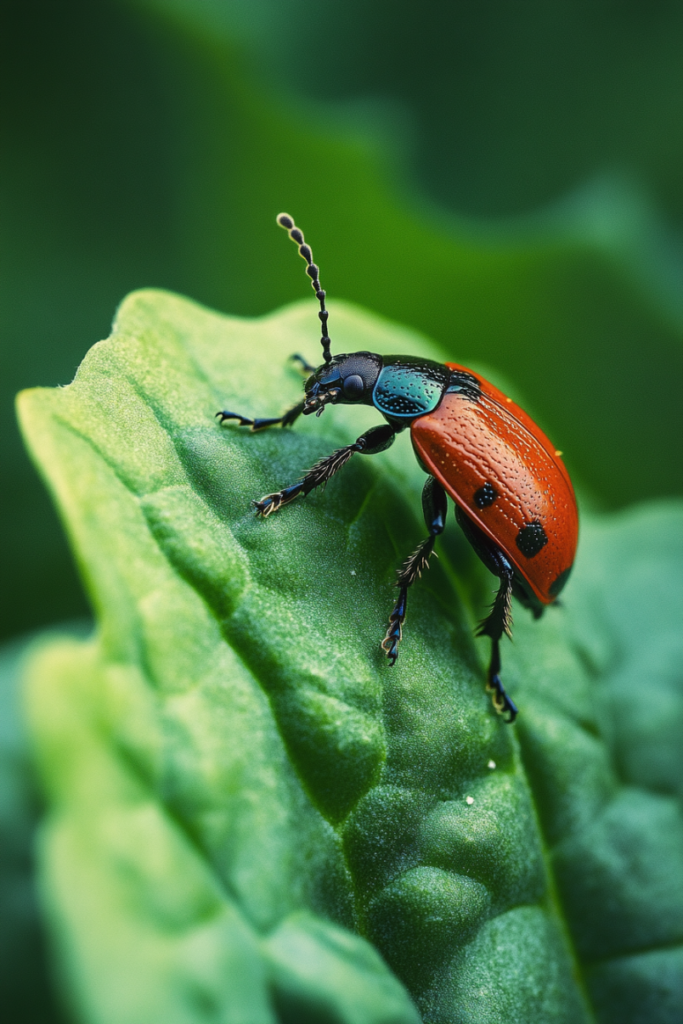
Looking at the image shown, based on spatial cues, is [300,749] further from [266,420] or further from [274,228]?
[274,228]

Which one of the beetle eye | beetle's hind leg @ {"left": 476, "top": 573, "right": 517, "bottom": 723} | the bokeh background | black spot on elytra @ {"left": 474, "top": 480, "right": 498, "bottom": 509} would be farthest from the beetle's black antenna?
the bokeh background

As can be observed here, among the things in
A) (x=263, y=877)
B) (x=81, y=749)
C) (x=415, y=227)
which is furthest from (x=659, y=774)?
(x=415, y=227)

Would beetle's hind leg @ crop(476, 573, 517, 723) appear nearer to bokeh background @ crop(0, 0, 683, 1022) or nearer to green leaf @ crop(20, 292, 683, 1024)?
green leaf @ crop(20, 292, 683, 1024)

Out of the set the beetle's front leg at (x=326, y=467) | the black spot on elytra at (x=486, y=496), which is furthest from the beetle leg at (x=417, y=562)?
the beetle's front leg at (x=326, y=467)

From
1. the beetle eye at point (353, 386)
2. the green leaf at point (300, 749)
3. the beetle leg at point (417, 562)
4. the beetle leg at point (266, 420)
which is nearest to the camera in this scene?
the green leaf at point (300, 749)

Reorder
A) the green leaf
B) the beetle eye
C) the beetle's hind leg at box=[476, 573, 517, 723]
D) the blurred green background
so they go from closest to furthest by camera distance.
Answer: the green leaf → the beetle's hind leg at box=[476, 573, 517, 723] → the beetle eye → the blurred green background

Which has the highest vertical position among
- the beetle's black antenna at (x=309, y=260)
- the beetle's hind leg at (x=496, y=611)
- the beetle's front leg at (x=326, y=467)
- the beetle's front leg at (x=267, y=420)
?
the beetle's black antenna at (x=309, y=260)

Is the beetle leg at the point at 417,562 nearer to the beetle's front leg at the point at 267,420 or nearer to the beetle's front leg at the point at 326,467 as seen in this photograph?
the beetle's front leg at the point at 326,467
